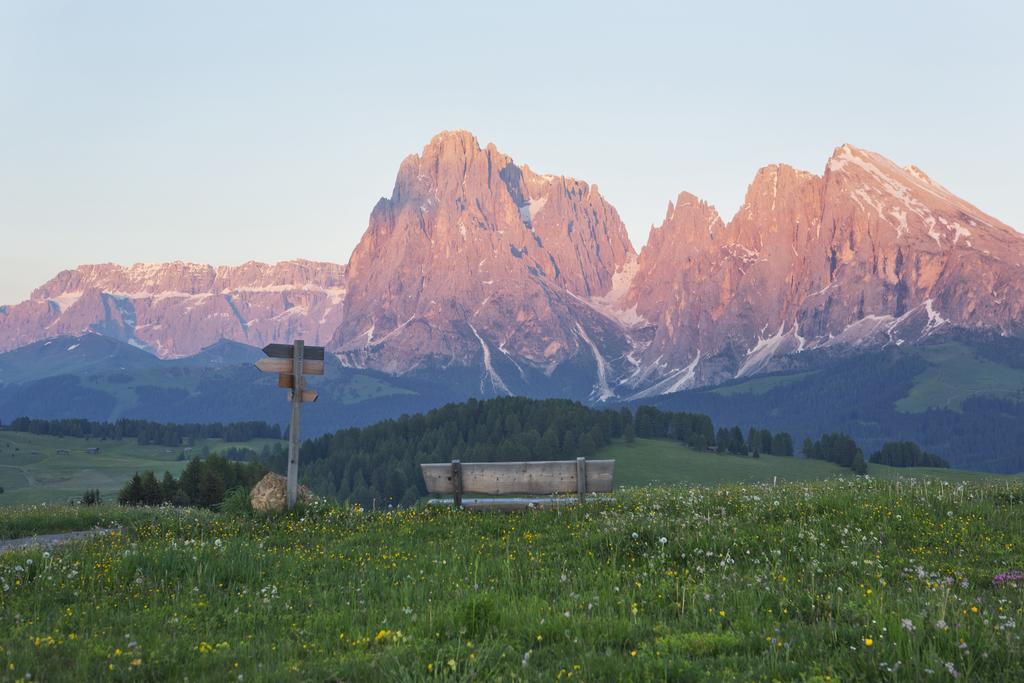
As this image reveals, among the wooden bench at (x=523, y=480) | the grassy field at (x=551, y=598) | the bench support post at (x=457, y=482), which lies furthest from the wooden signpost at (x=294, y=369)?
the bench support post at (x=457, y=482)

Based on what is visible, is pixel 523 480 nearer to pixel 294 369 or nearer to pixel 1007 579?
pixel 294 369

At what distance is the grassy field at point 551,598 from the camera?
27.5 feet

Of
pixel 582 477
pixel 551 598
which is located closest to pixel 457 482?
pixel 582 477

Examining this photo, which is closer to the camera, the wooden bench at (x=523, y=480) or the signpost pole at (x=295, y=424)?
the wooden bench at (x=523, y=480)

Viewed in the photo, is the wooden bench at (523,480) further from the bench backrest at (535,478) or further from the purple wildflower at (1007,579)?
the purple wildflower at (1007,579)

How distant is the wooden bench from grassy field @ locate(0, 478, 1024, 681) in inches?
54.8

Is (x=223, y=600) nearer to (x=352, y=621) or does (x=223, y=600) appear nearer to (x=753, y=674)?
(x=352, y=621)

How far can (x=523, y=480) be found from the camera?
1934cm

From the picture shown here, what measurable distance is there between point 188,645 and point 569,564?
20.6 ft

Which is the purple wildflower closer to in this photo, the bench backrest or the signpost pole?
the bench backrest

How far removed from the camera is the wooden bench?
19.2m

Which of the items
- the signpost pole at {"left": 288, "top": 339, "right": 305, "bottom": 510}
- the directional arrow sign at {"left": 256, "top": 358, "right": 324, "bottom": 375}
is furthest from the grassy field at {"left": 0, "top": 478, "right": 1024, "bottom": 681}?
the directional arrow sign at {"left": 256, "top": 358, "right": 324, "bottom": 375}

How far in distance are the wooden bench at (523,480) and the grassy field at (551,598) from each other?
54.8 inches

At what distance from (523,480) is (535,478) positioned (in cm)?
31
